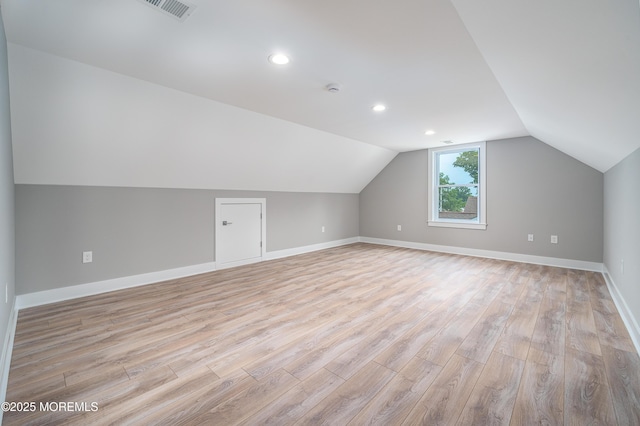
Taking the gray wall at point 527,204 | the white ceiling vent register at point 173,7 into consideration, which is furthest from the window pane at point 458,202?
the white ceiling vent register at point 173,7

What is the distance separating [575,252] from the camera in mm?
4336

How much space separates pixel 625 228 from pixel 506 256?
236 cm

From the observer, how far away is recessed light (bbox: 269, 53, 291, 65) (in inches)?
82.4

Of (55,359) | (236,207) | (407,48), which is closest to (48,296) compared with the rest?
(55,359)

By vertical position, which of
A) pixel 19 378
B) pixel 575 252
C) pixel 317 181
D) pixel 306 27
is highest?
pixel 306 27

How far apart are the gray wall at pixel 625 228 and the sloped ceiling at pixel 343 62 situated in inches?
9.1

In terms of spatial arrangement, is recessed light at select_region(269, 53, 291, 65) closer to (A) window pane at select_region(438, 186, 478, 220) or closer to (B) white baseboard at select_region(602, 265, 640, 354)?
(B) white baseboard at select_region(602, 265, 640, 354)

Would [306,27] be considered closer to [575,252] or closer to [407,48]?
[407,48]

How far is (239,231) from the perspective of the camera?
458cm

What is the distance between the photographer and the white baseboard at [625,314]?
2.11 meters

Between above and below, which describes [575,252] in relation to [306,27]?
below

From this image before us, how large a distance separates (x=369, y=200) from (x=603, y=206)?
4.01 meters

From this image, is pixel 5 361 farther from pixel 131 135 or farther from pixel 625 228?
pixel 625 228

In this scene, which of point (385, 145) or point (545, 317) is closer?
point (545, 317)
